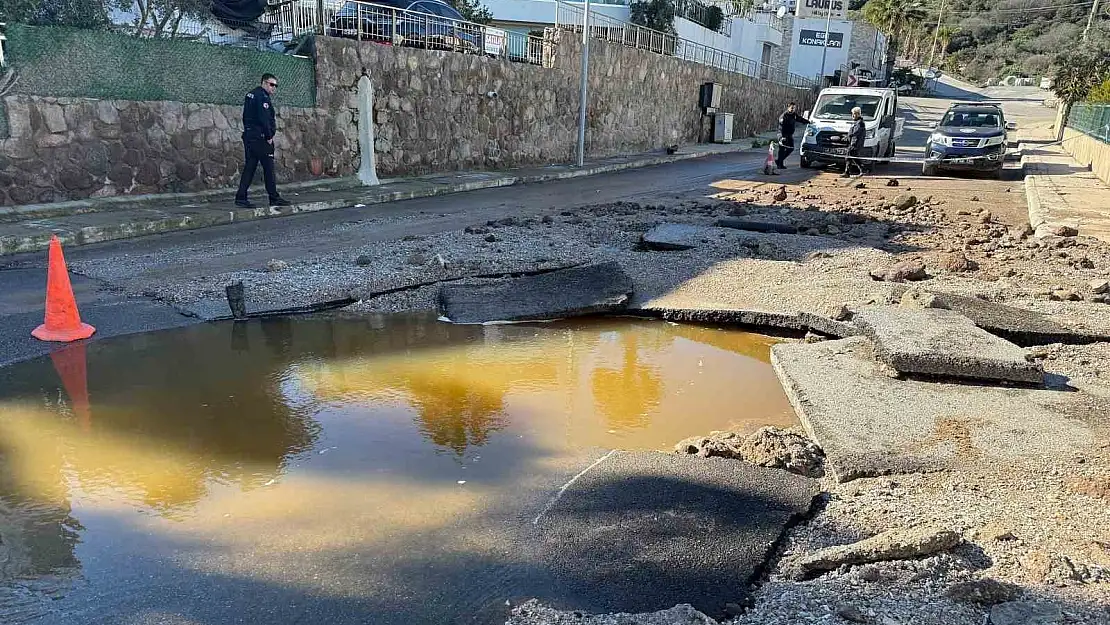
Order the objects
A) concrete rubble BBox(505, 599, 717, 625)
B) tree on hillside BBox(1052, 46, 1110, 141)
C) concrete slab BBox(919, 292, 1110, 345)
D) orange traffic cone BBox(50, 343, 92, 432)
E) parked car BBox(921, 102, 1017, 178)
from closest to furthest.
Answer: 1. concrete rubble BBox(505, 599, 717, 625)
2. orange traffic cone BBox(50, 343, 92, 432)
3. concrete slab BBox(919, 292, 1110, 345)
4. parked car BBox(921, 102, 1017, 178)
5. tree on hillside BBox(1052, 46, 1110, 141)

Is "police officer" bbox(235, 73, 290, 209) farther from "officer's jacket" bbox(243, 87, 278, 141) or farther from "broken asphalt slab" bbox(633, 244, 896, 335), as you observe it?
"broken asphalt slab" bbox(633, 244, 896, 335)

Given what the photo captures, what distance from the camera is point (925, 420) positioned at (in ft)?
14.1

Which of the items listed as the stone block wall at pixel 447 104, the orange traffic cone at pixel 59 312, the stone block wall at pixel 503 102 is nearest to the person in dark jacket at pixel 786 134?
the stone block wall at pixel 503 102

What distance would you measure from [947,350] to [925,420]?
2.89ft

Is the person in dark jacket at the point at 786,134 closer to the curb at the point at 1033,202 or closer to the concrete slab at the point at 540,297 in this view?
the curb at the point at 1033,202

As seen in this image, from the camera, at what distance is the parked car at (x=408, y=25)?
14.8m

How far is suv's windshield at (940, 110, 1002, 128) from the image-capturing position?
64.5 ft

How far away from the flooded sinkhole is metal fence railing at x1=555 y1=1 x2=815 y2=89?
17587 mm

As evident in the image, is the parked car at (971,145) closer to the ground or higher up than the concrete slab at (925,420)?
higher up

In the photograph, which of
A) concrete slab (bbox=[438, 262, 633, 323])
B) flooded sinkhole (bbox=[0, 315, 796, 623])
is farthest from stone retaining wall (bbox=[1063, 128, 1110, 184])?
flooded sinkhole (bbox=[0, 315, 796, 623])

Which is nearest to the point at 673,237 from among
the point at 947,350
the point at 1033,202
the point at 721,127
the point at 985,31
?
the point at 947,350

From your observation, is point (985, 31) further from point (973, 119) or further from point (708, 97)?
point (973, 119)

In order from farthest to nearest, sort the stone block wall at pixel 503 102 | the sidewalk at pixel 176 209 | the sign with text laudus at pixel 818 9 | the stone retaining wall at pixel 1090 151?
1. the sign with text laudus at pixel 818 9
2. the stone retaining wall at pixel 1090 151
3. the stone block wall at pixel 503 102
4. the sidewalk at pixel 176 209

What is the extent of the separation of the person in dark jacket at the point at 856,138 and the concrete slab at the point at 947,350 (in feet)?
47.6
